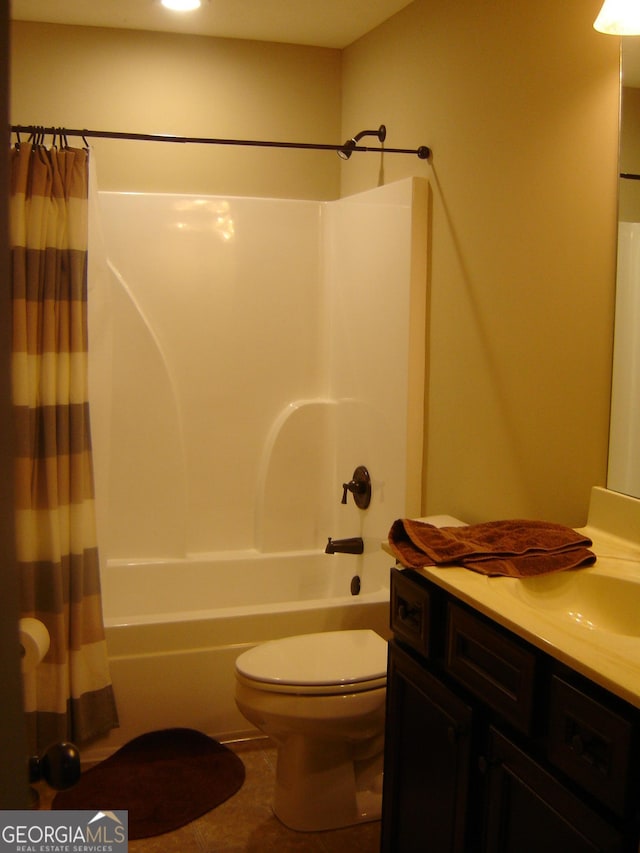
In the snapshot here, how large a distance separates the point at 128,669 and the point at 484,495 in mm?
1313

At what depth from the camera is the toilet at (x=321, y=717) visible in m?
2.12

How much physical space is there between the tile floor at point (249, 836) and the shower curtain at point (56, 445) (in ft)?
1.12

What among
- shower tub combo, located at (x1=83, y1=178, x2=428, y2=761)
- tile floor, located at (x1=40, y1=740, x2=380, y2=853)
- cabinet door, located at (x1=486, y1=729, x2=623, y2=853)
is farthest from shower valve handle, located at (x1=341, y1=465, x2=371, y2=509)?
cabinet door, located at (x1=486, y1=729, x2=623, y2=853)

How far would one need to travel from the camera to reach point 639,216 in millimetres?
1755

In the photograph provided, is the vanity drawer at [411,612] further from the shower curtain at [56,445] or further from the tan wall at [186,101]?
the tan wall at [186,101]

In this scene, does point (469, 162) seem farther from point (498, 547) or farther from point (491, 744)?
point (491, 744)

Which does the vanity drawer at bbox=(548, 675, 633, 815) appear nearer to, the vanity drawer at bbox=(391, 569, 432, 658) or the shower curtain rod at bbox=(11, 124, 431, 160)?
the vanity drawer at bbox=(391, 569, 432, 658)

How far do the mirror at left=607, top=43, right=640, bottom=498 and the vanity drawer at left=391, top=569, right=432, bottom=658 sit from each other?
536mm

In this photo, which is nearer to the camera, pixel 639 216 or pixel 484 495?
pixel 639 216

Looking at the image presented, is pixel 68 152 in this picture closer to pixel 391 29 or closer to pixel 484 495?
pixel 391 29

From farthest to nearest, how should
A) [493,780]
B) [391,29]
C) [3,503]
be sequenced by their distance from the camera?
[391,29] → [493,780] → [3,503]

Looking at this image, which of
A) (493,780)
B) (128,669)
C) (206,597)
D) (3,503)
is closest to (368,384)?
(206,597)

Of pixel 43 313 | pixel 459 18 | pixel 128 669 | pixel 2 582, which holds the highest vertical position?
pixel 459 18

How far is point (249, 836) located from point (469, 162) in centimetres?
207
